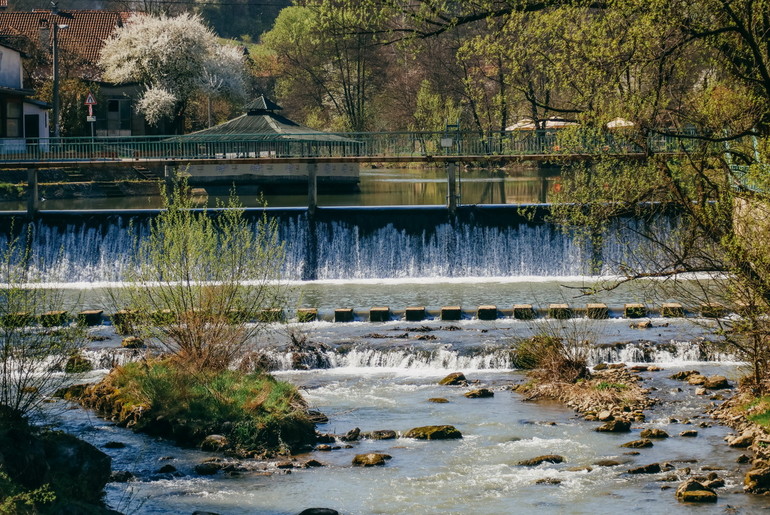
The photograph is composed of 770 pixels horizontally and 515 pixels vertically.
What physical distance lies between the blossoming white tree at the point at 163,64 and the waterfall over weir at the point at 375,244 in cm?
3180

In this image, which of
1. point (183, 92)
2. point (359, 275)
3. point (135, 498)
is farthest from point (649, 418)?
point (183, 92)

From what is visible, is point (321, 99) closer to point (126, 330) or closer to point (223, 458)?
point (126, 330)

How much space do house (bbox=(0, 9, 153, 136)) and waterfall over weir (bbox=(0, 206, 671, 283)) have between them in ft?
99.5

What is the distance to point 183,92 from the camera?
69.1 meters

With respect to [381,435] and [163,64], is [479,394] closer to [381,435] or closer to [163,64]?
[381,435]

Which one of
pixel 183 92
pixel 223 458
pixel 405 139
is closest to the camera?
pixel 223 458

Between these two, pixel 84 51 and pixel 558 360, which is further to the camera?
pixel 84 51

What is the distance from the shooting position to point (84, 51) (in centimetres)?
7300

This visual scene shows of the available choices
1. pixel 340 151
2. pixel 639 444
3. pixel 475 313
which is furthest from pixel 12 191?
pixel 639 444

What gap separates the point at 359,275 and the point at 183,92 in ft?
120

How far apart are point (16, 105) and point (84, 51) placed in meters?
14.7

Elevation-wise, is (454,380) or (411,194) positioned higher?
(411,194)

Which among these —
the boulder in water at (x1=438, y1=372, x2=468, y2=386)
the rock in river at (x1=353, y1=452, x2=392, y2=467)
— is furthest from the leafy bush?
the rock in river at (x1=353, y1=452, x2=392, y2=467)

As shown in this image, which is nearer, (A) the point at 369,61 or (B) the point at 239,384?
(B) the point at 239,384
